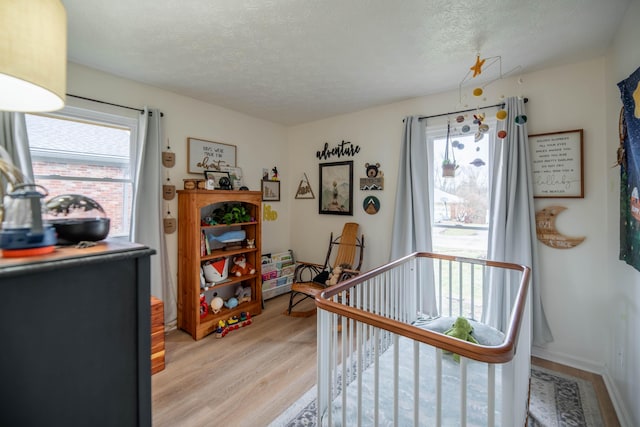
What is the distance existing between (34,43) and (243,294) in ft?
9.54

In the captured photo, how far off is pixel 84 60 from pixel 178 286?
2.07 meters

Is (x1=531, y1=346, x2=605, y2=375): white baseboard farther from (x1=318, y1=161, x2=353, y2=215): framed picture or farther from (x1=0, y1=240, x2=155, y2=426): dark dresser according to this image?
(x1=0, y1=240, x2=155, y2=426): dark dresser

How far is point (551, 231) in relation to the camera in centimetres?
229

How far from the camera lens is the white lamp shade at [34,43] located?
66 centimetres

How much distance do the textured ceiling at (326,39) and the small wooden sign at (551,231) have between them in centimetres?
115

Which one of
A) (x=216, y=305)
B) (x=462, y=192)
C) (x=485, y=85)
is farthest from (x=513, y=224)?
(x=216, y=305)

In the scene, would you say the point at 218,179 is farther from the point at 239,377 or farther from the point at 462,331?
the point at 462,331

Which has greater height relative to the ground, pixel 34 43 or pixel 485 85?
pixel 485 85

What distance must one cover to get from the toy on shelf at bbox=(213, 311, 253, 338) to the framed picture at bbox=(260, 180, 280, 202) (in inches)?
58.8

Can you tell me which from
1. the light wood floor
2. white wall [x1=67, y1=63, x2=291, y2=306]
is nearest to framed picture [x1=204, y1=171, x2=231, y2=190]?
white wall [x1=67, y1=63, x2=291, y2=306]

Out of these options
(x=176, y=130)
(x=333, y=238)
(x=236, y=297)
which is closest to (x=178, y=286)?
(x=236, y=297)

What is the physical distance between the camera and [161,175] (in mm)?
2709

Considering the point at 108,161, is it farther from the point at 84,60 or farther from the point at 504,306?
the point at 504,306

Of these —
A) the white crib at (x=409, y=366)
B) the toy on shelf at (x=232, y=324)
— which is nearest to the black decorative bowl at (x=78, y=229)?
the white crib at (x=409, y=366)
